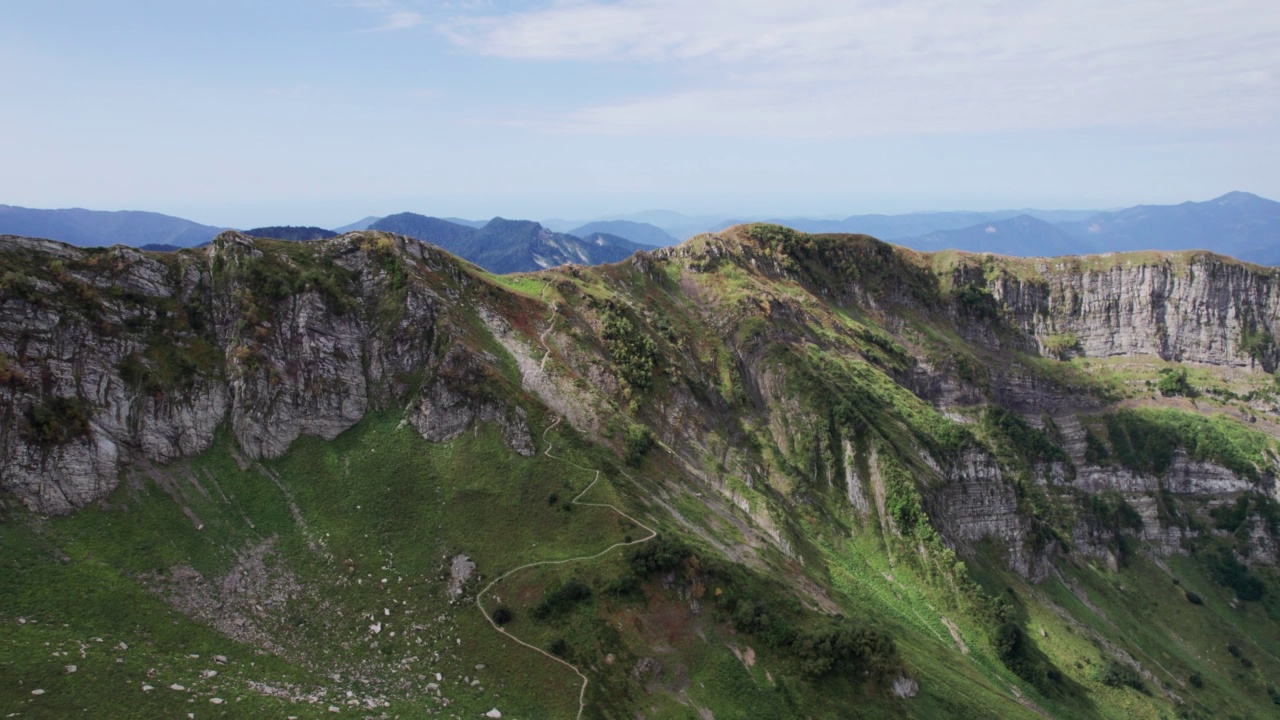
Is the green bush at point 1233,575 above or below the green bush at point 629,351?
below

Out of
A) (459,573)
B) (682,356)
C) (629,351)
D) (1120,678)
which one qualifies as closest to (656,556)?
(459,573)

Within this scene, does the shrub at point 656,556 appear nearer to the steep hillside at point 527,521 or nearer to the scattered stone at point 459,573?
the steep hillside at point 527,521

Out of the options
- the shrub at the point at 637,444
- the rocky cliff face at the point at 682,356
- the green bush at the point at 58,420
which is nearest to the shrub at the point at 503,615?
the rocky cliff face at the point at 682,356

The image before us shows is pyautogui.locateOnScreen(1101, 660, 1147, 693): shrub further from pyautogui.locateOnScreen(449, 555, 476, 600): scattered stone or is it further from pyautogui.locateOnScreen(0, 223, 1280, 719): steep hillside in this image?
pyautogui.locateOnScreen(449, 555, 476, 600): scattered stone

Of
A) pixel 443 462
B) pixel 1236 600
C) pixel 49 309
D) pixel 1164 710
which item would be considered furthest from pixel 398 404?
pixel 1236 600

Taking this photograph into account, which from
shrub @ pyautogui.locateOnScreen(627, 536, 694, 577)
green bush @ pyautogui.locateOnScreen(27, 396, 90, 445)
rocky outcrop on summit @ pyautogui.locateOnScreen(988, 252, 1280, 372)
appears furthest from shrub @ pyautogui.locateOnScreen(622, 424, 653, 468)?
rocky outcrop on summit @ pyautogui.locateOnScreen(988, 252, 1280, 372)
